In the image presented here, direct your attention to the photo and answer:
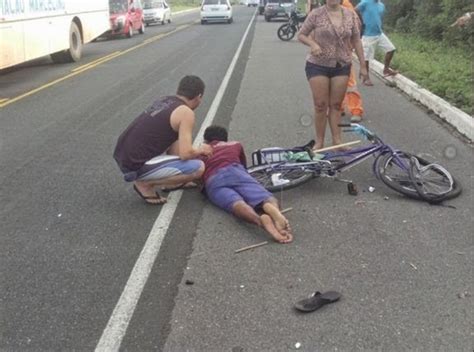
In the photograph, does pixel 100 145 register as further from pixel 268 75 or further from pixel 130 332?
pixel 268 75

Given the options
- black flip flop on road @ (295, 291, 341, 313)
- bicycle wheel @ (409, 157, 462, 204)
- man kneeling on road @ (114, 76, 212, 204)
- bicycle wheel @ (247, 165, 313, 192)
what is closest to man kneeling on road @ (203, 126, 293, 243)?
man kneeling on road @ (114, 76, 212, 204)

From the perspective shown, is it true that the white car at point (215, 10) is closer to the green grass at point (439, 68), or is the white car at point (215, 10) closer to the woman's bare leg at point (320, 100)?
the green grass at point (439, 68)

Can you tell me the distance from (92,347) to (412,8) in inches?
851

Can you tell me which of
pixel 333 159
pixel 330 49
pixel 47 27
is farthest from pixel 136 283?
pixel 47 27

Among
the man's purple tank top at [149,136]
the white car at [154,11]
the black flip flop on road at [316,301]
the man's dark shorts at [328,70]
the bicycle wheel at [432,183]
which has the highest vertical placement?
the man's dark shorts at [328,70]

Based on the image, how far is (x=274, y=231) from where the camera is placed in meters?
4.57

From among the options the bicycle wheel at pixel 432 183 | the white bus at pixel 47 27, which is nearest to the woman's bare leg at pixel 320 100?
the bicycle wheel at pixel 432 183

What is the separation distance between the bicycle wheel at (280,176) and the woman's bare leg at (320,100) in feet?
3.75

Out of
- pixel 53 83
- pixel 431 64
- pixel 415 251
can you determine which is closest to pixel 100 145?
pixel 415 251

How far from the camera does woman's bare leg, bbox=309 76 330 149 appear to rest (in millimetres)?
Answer: 6578

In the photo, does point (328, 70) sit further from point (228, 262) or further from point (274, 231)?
point (228, 262)

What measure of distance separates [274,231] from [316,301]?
967 mm

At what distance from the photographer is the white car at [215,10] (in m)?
34.6

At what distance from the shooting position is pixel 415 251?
4418 mm
